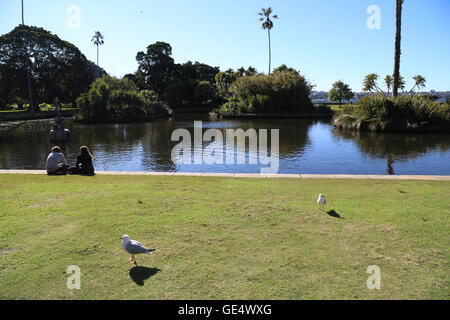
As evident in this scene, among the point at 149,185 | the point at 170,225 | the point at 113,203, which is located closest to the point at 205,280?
the point at 170,225

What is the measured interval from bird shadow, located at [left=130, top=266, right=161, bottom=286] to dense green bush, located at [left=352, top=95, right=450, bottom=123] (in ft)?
109

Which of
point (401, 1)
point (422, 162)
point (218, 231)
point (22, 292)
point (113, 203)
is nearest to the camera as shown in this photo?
point (22, 292)

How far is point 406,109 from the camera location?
108 ft

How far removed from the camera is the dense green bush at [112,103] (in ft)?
160

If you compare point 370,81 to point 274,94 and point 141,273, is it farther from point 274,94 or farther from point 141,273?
point 141,273

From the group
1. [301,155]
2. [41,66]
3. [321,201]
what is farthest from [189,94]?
[321,201]

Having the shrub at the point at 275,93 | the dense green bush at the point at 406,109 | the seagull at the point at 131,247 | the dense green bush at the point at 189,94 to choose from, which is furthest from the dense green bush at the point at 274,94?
the seagull at the point at 131,247

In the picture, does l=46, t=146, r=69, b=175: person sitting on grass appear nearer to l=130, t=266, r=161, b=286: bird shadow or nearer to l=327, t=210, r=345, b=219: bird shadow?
l=130, t=266, r=161, b=286: bird shadow

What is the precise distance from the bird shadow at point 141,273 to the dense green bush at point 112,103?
4715cm

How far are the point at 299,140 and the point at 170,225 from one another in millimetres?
22325

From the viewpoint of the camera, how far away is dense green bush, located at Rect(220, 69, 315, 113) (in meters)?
59.3

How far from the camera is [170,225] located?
261 inches

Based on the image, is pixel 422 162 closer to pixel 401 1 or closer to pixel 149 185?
pixel 149 185

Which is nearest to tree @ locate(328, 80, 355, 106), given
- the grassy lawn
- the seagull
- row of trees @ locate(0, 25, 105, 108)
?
row of trees @ locate(0, 25, 105, 108)
